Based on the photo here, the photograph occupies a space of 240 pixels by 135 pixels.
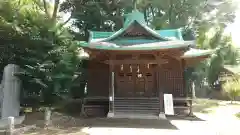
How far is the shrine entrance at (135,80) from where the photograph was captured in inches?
613

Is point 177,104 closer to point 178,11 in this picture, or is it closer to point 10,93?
point 10,93

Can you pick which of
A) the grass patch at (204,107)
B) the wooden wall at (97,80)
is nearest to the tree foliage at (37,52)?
the wooden wall at (97,80)

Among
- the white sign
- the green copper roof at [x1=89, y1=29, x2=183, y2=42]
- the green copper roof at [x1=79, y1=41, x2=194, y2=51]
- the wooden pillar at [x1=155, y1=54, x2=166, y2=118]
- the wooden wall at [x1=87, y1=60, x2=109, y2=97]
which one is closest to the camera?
the white sign

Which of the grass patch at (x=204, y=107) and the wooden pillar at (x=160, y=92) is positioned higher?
the wooden pillar at (x=160, y=92)

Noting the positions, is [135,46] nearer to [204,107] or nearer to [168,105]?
[168,105]

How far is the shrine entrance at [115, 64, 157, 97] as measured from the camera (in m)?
15.6

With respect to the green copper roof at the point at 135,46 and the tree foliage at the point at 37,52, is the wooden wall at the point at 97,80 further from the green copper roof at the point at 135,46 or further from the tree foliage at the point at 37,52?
the green copper roof at the point at 135,46

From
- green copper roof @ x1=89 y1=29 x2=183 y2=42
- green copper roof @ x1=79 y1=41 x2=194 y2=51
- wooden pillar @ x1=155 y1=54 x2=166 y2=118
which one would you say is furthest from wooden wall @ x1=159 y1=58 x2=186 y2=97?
green copper roof @ x1=79 y1=41 x2=194 y2=51

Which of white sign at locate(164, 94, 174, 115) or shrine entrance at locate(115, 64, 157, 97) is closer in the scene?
white sign at locate(164, 94, 174, 115)

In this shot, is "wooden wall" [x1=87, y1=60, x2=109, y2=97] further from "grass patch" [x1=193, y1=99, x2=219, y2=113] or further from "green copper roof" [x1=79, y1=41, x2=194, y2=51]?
"grass patch" [x1=193, y1=99, x2=219, y2=113]

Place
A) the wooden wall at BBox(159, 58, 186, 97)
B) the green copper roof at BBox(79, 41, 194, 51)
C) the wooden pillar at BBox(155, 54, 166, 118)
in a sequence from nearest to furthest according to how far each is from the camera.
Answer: the green copper roof at BBox(79, 41, 194, 51) → the wooden pillar at BBox(155, 54, 166, 118) → the wooden wall at BBox(159, 58, 186, 97)

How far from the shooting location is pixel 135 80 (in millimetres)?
15680

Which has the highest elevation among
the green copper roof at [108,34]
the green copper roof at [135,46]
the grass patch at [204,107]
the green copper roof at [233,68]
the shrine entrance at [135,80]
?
the green copper roof at [108,34]

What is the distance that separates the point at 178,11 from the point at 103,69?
43.7 ft
